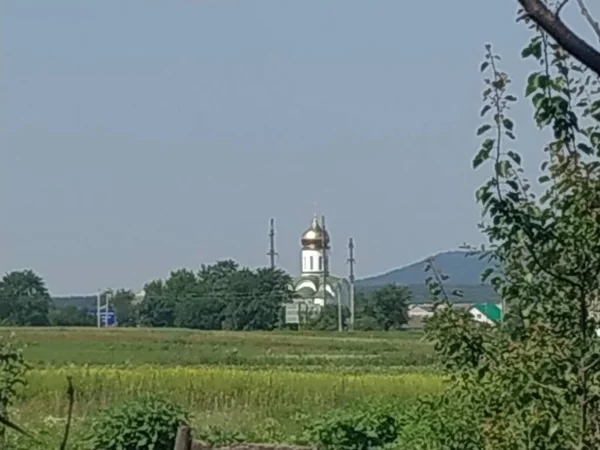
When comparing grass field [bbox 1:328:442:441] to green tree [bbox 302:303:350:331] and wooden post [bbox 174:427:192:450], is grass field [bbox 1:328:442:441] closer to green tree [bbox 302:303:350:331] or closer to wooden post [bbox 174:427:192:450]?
wooden post [bbox 174:427:192:450]

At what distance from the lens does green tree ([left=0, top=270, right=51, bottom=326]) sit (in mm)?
76312

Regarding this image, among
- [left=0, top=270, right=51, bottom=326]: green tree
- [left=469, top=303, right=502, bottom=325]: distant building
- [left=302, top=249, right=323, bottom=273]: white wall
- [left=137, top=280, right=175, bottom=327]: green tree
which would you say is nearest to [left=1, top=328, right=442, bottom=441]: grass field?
[left=469, top=303, right=502, bottom=325]: distant building

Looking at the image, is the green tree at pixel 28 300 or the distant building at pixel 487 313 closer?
the distant building at pixel 487 313

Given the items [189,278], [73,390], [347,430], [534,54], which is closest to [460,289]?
[534,54]

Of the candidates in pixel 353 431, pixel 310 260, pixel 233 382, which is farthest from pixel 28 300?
pixel 353 431

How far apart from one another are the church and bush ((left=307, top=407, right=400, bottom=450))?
Answer: 76.4m

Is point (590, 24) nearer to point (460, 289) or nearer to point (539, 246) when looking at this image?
point (539, 246)

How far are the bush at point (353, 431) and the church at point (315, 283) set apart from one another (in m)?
A: 76.4

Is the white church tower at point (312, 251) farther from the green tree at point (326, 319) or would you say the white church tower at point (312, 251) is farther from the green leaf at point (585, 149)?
the green leaf at point (585, 149)

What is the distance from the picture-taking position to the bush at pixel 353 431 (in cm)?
1795

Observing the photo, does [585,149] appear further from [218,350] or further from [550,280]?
[218,350]

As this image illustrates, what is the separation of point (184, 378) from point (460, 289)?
27.7 m

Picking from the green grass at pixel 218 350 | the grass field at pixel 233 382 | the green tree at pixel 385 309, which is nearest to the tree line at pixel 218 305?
the green tree at pixel 385 309

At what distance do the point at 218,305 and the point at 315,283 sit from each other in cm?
923
